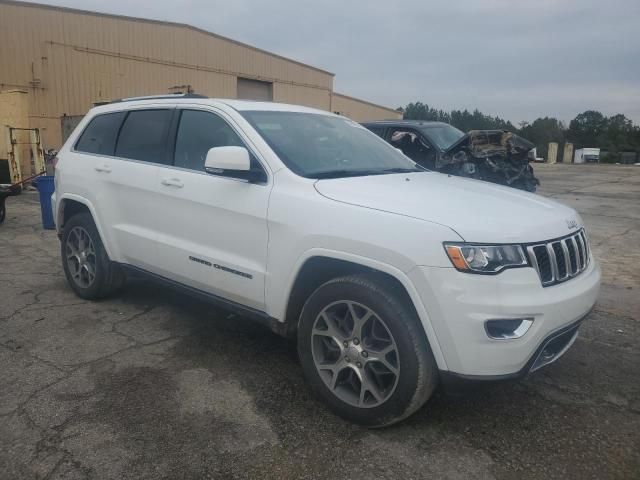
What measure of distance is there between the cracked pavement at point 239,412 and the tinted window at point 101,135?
4.62 feet

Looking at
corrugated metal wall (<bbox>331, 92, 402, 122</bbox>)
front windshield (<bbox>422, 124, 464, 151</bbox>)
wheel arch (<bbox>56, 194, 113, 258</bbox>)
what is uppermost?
corrugated metal wall (<bbox>331, 92, 402, 122</bbox>)

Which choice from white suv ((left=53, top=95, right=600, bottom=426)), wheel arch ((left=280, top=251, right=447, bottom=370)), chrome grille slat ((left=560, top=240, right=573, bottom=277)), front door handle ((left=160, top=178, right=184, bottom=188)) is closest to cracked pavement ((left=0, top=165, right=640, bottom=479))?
white suv ((left=53, top=95, right=600, bottom=426))

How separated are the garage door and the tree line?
3078 cm

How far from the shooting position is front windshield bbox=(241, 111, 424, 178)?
3350 millimetres

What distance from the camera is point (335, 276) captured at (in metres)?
3.01

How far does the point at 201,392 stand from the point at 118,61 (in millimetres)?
20344

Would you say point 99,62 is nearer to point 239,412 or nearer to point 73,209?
point 73,209

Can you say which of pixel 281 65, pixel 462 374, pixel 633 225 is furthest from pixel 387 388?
pixel 281 65

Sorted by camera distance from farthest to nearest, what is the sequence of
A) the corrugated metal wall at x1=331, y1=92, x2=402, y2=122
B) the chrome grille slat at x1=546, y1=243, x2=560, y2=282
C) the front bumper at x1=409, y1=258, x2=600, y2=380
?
the corrugated metal wall at x1=331, y1=92, x2=402, y2=122 → the chrome grille slat at x1=546, y1=243, x2=560, y2=282 → the front bumper at x1=409, y1=258, x2=600, y2=380

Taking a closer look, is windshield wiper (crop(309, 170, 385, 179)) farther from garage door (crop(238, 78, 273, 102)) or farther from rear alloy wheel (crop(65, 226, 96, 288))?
garage door (crop(238, 78, 273, 102))

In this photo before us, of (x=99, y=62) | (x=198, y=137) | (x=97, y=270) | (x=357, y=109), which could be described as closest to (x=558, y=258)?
(x=198, y=137)

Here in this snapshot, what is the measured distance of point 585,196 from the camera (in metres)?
14.2

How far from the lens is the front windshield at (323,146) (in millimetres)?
3350

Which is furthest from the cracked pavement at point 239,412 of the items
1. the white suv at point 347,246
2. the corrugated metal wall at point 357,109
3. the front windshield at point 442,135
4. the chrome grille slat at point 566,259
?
the corrugated metal wall at point 357,109
